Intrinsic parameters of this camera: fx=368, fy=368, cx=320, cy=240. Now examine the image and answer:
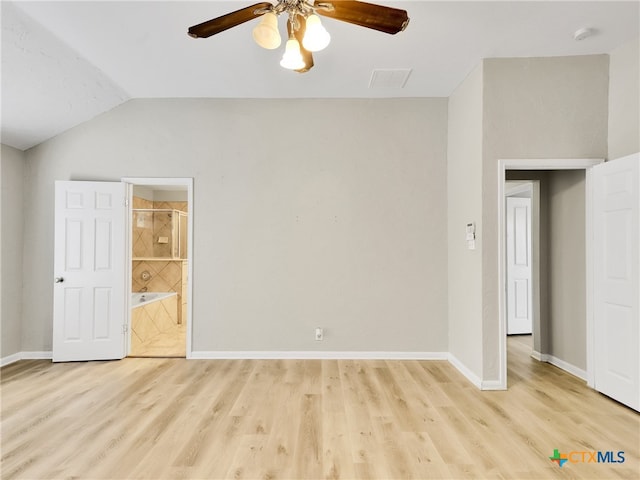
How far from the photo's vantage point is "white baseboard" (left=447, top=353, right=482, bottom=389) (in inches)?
133

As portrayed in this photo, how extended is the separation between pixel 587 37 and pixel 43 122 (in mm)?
5348

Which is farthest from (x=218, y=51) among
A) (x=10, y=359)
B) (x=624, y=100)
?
(x=10, y=359)

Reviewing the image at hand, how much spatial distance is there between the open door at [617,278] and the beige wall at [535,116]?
406 mm

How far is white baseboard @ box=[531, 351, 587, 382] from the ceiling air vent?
3409 millimetres

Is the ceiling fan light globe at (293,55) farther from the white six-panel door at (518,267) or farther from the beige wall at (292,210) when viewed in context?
the white six-panel door at (518,267)

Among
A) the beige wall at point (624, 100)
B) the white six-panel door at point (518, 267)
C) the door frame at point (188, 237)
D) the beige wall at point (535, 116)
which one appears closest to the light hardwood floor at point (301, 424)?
the door frame at point (188, 237)

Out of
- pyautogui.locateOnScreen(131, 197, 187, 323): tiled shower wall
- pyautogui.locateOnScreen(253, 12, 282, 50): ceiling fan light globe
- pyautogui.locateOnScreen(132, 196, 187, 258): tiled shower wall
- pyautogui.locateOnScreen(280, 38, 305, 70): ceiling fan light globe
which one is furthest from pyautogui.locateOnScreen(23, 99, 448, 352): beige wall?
pyautogui.locateOnScreen(132, 196, 187, 258): tiled shower wall

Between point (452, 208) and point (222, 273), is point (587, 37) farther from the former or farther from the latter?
point (222, 273)

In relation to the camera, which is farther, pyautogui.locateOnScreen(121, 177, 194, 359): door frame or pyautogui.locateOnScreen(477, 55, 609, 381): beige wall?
pyautogui.locateOnScreen(121, 177, 194, 359): door frame

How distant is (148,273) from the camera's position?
6910 mm

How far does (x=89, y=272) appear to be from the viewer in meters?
4.23

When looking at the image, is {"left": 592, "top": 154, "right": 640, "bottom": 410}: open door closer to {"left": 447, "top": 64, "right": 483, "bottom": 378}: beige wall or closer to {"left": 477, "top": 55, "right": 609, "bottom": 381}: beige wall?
{"left": 477, "top": 55, "right": 609, "bottom": 381}: beige wall

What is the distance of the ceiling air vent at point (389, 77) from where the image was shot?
12.0ft

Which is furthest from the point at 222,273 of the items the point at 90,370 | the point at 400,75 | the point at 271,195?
the point at 400,75
